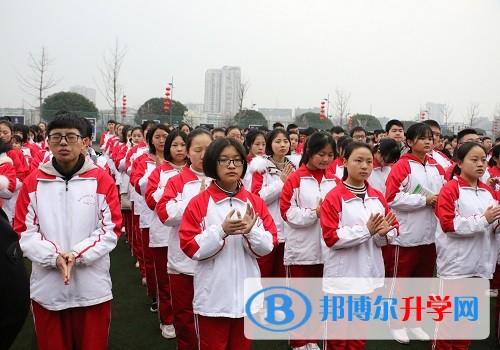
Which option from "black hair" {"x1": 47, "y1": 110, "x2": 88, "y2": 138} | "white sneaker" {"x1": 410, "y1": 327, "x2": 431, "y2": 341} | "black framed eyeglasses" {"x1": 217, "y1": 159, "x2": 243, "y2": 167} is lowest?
"white sneaker" {"x1": 410, "y1": 327, "x2": 431, "y2": 341}

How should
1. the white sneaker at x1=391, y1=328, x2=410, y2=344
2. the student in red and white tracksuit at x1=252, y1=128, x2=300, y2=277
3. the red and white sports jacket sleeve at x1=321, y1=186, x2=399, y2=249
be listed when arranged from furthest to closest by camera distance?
the student in red and white tracksuit at x1=252, y1=128, x2=300, y2=277
the white sneaker at x1=391, y1=328, x2=410, y2=344
the red and white sports jacket sleeve at x1=321, y1=186, x2=399, y2=249

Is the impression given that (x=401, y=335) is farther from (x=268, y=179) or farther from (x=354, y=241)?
(x=268, y=179)

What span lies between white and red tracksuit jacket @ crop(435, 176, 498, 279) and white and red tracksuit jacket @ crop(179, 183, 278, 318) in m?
1.54

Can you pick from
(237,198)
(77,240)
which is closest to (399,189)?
(237,198)

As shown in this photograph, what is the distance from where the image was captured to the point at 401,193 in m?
4.21

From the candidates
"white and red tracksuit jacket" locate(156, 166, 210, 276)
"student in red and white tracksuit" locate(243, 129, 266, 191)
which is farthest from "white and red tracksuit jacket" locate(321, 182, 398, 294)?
"student in red and white tracksuit" locate(243, 129, 266, 191)

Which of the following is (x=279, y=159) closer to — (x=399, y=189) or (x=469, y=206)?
(x=399, y=189)

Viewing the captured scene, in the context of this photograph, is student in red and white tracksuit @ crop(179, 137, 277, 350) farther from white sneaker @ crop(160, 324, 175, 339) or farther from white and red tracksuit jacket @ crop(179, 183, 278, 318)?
white sneaker @ crop(160, 324, 175, 339)

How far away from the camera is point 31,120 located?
25188 mm

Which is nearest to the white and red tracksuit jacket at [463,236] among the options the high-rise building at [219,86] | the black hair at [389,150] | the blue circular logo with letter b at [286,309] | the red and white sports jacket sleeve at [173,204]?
the blue circular logo with letter b at [286,309]

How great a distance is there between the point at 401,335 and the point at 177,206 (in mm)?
2467

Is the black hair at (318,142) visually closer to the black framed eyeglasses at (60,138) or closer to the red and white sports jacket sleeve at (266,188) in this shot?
the red and white sports jacket sleeve at (266,188)

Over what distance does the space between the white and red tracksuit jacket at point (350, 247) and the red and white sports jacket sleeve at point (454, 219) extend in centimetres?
47

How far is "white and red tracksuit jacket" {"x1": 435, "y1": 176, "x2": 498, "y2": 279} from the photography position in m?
3.51
